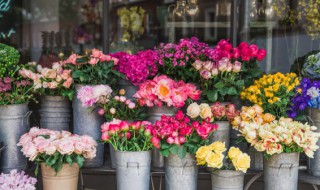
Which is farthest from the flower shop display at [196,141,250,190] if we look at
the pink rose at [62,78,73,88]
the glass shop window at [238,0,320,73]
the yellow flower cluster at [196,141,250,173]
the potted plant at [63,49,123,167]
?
the glass shop window at [238,0,320,73]

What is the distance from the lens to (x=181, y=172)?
203 centimetres

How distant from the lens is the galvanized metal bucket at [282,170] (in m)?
2.04

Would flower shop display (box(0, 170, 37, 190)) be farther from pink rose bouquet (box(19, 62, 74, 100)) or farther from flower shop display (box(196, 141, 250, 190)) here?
flower shop display (box(196, 141, 250, 190))

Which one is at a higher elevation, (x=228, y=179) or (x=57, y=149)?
(x=57, y=149)

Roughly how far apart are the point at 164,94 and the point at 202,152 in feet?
1.10

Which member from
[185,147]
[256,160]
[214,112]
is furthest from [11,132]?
[256,160]

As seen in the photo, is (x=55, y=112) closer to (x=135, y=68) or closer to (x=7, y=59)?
(x=7, y=59)

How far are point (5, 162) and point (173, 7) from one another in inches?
157

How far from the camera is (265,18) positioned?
446 centimetres

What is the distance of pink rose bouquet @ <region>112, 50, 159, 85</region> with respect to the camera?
7.50 ft

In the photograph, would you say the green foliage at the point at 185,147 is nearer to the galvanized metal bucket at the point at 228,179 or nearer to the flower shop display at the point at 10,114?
the galvanized metal bucket at the point at 228,179

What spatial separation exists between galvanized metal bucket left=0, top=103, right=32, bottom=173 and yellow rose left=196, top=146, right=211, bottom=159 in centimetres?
90

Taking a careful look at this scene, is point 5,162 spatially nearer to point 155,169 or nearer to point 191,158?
point 155,169

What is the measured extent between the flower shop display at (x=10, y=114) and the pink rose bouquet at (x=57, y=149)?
26cm
